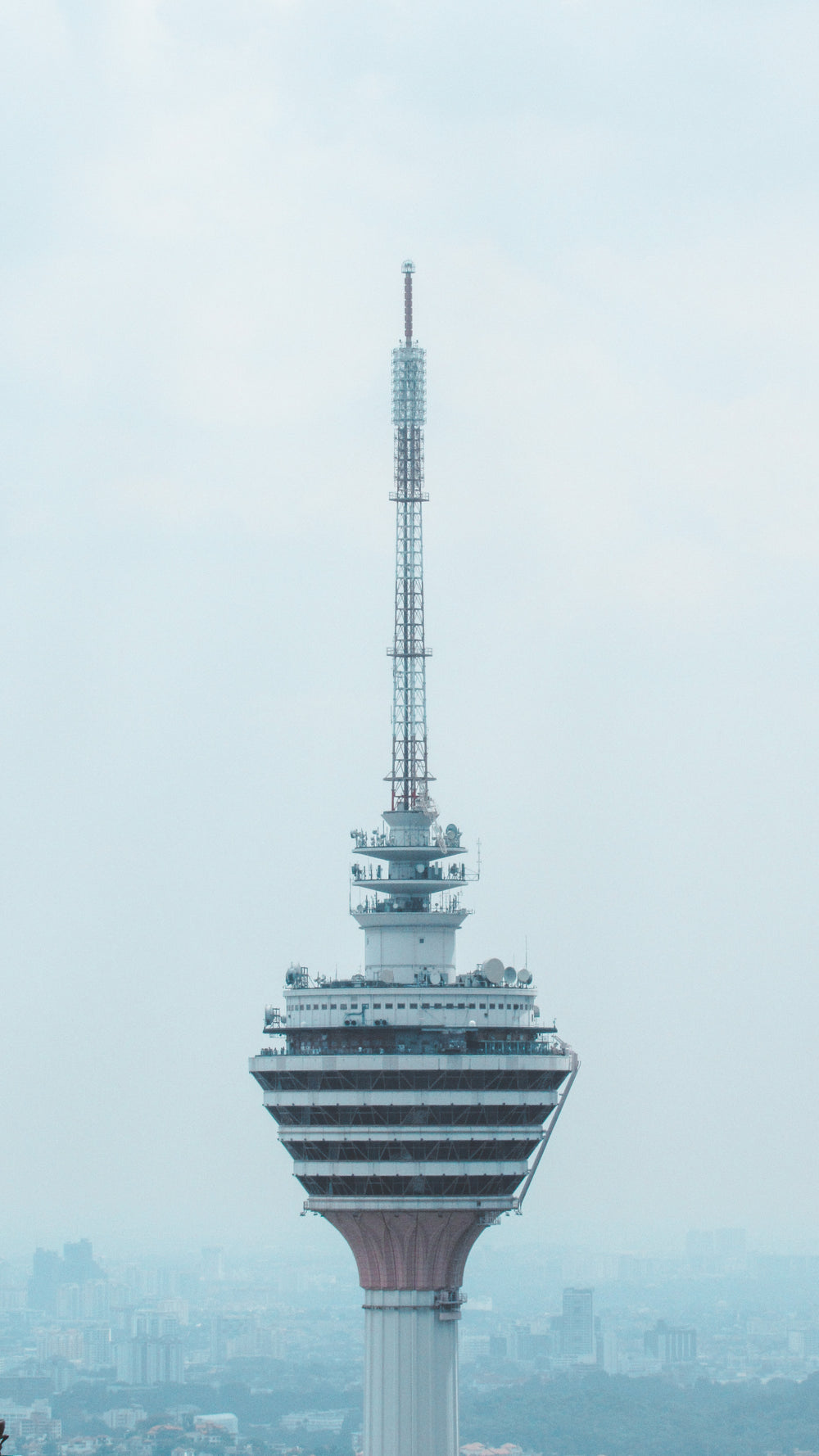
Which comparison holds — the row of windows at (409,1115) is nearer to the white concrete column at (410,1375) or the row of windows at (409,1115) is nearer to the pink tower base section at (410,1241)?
the pink tower base section at (410,1241)

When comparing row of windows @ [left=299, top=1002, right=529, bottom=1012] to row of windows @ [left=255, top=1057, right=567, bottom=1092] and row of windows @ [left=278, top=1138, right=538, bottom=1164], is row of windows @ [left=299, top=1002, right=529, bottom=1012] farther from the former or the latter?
row of windows @ [left=278, top=1138, right=538, bottom=1164]

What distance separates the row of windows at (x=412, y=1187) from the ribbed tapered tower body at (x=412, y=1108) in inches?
1.8

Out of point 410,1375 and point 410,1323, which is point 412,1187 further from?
point 410,1375

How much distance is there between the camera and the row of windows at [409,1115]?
77.0m

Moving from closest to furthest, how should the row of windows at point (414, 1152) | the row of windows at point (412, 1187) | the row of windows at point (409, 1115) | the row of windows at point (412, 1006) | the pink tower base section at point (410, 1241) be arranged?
the row of windows at point (409, 1115) < the row of windows at point (414, 1152) < the row of windows at point (412, 1187) < the row of windows at point (412, 1006) < the pink tower base section at point (410, 1241)

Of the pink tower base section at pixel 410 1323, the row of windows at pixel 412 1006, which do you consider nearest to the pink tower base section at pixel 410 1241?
the pink tower base section at pixel 410 1323

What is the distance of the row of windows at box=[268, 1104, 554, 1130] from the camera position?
7700cm

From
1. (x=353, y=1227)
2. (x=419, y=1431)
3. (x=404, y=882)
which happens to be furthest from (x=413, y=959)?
(x=419, y=1431)

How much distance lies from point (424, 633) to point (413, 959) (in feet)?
35.1

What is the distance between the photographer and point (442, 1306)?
78938 millimetres

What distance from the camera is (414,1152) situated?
3044 inches

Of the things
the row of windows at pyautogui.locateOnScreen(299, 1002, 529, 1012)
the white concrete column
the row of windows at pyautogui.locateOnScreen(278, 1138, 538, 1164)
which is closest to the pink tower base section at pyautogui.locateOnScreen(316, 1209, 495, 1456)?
the white concrete column

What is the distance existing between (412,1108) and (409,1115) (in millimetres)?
275

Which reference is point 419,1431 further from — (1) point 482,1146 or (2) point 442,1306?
(1) point 482,1146
